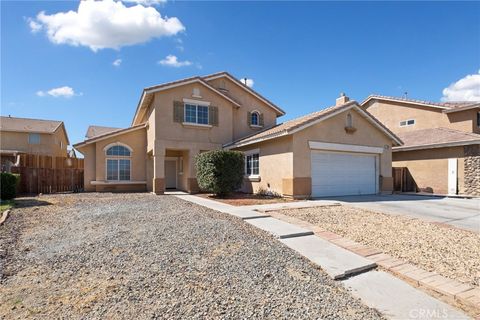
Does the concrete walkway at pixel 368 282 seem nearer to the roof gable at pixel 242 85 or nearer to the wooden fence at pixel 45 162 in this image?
the roof gable at pixel 242 85

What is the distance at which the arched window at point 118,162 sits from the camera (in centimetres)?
1858

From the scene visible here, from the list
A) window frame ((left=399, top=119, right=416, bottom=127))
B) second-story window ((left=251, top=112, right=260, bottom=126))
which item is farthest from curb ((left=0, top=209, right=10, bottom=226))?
window frame ((left=399, top=119, right=416, bottom=127))

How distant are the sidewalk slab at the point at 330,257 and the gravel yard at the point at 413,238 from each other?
0.86 metres

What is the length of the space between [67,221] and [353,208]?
9961mm

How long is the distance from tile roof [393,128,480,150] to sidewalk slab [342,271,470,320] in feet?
50.7

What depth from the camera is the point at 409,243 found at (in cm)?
606

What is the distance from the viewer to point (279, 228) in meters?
7.03

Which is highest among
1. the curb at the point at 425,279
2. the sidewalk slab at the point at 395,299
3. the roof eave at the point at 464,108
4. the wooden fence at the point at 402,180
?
the roof eave at the point at 464,108

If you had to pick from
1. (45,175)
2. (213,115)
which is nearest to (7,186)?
(45,175)

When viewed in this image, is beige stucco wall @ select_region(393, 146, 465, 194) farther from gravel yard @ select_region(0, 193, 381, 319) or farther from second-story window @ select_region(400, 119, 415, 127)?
gravel yard @ select_region(0, 193, 381, 319)

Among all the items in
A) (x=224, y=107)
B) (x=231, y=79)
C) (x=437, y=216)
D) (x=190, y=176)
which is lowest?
(x=437, y=216)

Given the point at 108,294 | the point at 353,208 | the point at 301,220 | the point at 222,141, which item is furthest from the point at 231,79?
the point at 108,294

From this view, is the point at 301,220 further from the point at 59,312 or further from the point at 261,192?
the point at 261,192

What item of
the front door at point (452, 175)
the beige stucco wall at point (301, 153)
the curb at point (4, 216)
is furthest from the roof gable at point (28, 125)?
the front door at point (452, 175)
